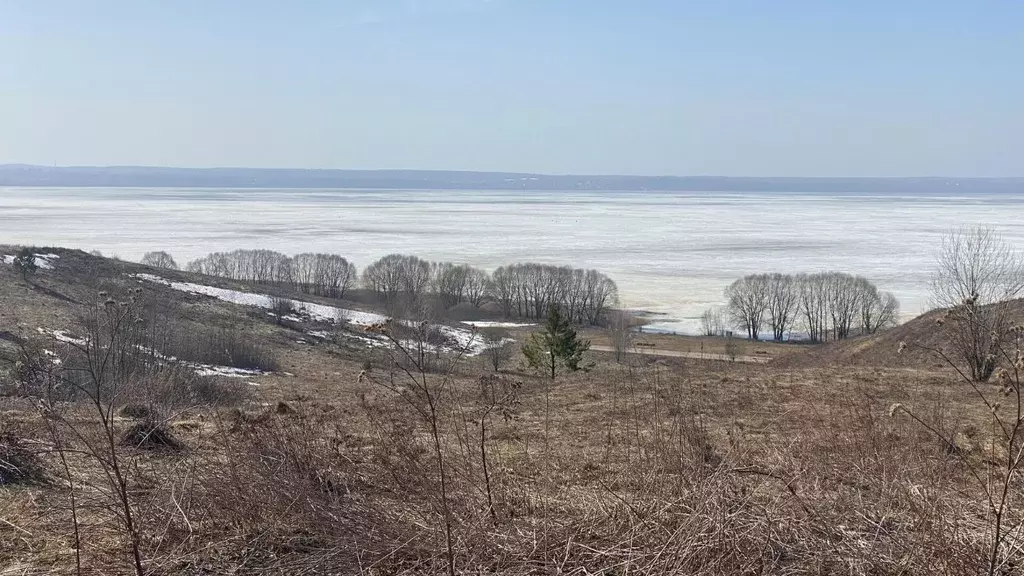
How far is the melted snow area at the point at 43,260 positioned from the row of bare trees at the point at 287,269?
19.7 meters

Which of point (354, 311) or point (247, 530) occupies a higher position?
point (247, 530)

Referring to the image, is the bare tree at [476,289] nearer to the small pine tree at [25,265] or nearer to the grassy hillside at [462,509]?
the small pine tree at [25,265]

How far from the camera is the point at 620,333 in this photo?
4456cm

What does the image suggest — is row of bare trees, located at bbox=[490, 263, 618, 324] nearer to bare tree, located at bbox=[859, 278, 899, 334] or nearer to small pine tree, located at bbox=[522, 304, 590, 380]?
bare tree, located at bbox=[859, 278, 899, 334]

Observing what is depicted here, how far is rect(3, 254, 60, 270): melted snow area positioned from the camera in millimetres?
49044

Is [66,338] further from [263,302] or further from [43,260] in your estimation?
[43,260]

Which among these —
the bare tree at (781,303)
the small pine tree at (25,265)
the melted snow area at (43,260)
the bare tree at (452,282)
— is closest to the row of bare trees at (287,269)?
the bare tree at (452,282)

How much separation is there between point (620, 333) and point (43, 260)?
1440 inches

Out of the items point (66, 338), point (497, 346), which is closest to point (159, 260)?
point (497, 346)

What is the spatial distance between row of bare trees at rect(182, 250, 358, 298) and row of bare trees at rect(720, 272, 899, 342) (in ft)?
111

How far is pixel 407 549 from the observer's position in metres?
4.24

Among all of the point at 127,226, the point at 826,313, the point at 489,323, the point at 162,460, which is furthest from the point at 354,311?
the point at 127,226

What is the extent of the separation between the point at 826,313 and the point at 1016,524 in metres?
61.9

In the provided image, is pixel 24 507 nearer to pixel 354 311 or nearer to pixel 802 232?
pixel 354 311
